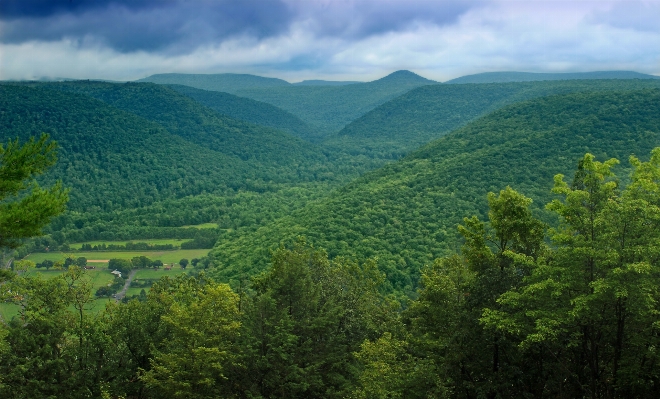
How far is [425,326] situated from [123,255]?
71.1 m

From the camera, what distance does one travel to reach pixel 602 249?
14484 mm

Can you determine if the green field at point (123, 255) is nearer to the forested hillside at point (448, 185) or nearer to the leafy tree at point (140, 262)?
the leafy tree at point (140, 262)

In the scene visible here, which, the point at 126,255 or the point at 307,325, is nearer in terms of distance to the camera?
the point at 307,325

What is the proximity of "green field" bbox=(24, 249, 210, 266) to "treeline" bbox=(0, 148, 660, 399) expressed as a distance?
56.0m

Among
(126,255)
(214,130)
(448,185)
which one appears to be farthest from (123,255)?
(214,130)

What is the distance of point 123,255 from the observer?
3162 inches

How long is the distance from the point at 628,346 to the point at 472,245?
5673 millimetres

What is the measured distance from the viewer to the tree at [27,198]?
16.1 metres

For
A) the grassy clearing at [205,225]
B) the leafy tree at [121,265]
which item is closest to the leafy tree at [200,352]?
the leafy tree at [121,265]

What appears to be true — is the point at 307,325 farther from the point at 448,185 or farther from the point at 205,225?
the point at 205,225

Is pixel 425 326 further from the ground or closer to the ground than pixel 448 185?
further from the ground

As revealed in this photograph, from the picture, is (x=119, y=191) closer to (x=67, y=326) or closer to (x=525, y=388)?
(x=67, y=326)

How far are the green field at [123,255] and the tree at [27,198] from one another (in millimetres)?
63186

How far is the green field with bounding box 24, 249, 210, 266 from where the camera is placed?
77812 mm
